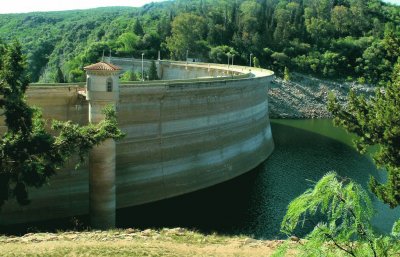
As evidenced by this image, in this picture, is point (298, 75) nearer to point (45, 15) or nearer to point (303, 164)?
point (303, 164)

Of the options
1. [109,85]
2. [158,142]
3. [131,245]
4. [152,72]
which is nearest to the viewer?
[131,245]

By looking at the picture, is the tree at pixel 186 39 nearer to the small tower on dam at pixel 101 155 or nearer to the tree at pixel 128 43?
the tree at pixel 128 43

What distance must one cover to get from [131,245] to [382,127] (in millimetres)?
10895

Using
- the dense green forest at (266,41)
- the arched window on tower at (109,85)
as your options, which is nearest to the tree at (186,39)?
the dense green forest at (266,41)

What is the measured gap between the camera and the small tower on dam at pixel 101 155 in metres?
27.1

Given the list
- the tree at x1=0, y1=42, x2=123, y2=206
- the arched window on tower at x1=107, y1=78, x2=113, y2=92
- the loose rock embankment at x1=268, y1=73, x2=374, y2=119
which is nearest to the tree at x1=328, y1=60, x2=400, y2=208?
the arched window on tower at x1=107, y1=78, x2=113, y2=92

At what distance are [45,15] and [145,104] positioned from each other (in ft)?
565

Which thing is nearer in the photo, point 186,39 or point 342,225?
point 342,225

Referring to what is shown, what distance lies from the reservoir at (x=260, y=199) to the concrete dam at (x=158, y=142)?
1011mm

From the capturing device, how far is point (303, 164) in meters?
45.3

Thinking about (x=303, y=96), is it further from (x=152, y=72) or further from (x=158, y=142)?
(x=158, y=142)

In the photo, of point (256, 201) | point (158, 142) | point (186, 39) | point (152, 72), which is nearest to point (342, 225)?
point (158, 142)

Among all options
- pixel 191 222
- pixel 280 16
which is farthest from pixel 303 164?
pixel 280 16

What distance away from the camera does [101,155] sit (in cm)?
2698
